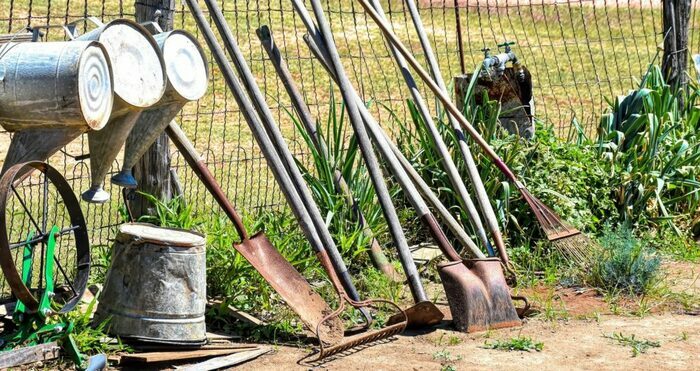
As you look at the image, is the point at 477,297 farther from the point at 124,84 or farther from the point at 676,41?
the point at 676,41

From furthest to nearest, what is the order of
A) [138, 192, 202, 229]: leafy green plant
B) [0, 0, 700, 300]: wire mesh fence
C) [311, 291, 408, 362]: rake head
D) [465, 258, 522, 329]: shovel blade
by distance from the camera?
[0, 0, 700, 300]: wire mesh fence
[138, 192, 202, 229]: leafy green plant
[465, 258, 522, 329]: shovel blade
[311, 291, 408, 362]: rake head

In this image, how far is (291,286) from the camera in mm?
5426

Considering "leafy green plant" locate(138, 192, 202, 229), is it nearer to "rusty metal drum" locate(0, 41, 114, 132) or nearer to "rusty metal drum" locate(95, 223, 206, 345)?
"rusty metal drum" locate(95, 223, 206, 345)

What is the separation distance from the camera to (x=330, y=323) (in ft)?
17.5

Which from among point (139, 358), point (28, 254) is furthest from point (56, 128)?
point (139, 358)

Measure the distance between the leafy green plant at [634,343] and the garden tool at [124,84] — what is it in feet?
8.02

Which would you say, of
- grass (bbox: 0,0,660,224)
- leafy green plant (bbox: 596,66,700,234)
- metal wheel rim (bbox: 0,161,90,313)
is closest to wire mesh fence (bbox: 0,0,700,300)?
grass (bbox: 0,0,660,224)

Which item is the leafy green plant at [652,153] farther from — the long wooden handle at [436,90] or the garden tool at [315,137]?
the garden tool at [315,137]

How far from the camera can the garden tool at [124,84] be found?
4871 millimetres

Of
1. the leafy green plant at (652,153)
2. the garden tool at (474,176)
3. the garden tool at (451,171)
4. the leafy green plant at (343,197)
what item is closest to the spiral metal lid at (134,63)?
the leafy green plant at (343,197)

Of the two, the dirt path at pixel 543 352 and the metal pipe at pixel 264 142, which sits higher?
the metal pipe at pixel 264 142

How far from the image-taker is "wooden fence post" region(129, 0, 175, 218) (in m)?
6.07

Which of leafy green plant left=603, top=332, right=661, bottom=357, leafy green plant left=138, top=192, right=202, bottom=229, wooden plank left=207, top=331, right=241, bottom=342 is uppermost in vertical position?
leafy green plant left=138, top=192, right=202, bottom=229

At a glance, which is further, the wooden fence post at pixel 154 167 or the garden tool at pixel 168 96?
the wooden fence post at pixel 154 167
